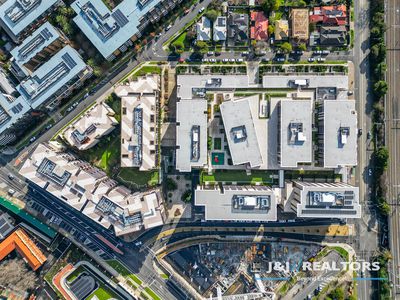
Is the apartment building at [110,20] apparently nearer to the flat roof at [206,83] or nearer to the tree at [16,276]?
the flat roof at [206,83]

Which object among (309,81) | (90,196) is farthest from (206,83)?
(90,196)

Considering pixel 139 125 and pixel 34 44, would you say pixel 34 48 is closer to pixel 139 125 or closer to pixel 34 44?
pixel 34 44

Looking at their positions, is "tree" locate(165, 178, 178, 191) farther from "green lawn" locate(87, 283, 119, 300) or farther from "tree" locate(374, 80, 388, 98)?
"tree" locate(374, 80, 388, 98)

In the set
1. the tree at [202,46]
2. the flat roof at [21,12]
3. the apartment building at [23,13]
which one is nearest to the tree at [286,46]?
the tree at [202,46]

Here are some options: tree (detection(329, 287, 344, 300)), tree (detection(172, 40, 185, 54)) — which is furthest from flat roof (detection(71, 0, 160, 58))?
tree (detection(329, 287, 344, 300))

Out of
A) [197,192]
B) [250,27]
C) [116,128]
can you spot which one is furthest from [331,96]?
[116,128]

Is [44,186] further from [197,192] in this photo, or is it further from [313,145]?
[313,145]
